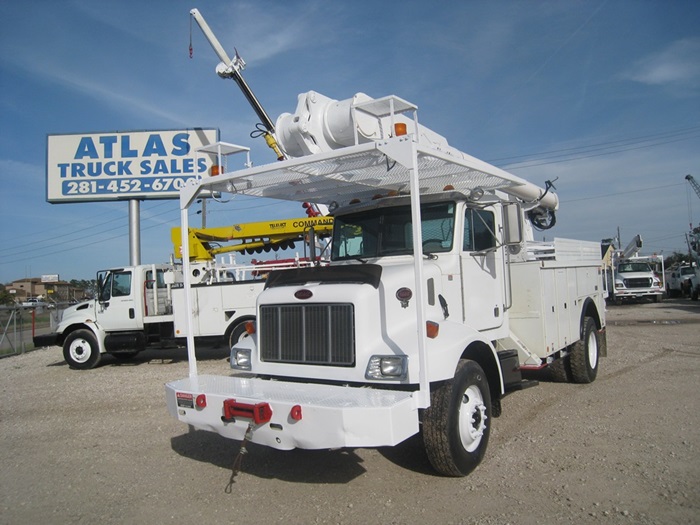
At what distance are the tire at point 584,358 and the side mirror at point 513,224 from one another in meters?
3.33

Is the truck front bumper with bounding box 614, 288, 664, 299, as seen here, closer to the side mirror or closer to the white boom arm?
the white boom arm

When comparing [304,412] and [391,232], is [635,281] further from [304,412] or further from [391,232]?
[304,412]

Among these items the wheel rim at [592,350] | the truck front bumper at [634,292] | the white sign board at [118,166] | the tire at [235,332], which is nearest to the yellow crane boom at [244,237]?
the tire at [235,332]

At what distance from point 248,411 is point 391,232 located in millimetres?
2478

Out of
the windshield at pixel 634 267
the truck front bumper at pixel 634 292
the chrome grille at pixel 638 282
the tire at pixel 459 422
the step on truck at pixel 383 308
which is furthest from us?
the windshield at pixel 634 267

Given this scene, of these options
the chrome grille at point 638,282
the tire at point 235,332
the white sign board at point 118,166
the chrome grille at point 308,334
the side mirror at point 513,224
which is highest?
the white sign board at point 118,166

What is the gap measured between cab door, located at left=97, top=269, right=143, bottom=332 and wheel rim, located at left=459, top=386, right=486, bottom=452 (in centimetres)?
1050

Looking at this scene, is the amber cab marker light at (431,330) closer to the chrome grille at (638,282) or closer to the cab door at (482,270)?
the cab door at (482,270)

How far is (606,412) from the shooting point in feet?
21.3

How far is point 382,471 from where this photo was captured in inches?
195

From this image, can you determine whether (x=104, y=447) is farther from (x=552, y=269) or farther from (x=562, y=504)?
(x=552, y=269)

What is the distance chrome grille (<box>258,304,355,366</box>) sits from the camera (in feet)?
14.7

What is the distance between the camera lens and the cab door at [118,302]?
1337 cm

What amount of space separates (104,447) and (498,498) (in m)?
4.36
